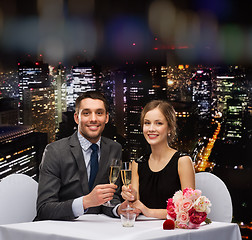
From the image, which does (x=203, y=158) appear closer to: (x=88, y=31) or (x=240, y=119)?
(x=240, y=119)

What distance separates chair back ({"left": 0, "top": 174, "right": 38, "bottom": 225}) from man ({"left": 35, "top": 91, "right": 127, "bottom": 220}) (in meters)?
0.33

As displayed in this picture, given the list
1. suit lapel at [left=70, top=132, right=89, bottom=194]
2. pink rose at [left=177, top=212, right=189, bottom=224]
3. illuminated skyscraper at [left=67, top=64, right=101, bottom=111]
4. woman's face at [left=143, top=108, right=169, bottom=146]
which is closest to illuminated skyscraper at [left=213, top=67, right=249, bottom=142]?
illuminated skyscraper at [left=67, top=64, right=101, bottom=111]

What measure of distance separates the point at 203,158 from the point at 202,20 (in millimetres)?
1476

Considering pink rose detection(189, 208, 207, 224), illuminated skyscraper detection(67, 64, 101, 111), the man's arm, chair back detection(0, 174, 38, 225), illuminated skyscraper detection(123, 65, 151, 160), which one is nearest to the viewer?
pink rose detection(189, 208, 207, 224)

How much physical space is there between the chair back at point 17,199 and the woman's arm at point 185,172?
3.40 ft

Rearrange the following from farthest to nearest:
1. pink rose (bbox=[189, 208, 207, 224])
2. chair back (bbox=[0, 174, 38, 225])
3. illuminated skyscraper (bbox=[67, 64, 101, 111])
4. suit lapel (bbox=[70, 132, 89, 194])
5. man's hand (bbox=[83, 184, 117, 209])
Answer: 1. illuminated skyscraper (bbox=[67, 64, 101, 111])
2. chair back (bbox=[0, 174, 38, 225])
3. suit lapel (bbox=[70, 132, 89, 194])
4. man's hand (bbox=[83, 184, 117, 209])
5. pink rose (bbox=[189, 208, 207, 224])

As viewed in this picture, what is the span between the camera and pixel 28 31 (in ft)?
15.8

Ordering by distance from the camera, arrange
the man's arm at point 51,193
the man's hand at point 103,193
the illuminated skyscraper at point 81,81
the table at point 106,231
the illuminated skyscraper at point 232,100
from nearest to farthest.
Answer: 1. the table at point 106,231
2. the man's hand at point 103,193
3. the man's arm at point 51,193
4. the illuminated skyscraper at point 232,100
5. the illuminated skyscraper at point 81,81

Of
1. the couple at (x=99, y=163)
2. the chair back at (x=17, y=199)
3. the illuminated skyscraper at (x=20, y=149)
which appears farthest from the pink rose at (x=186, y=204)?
the illuminated skyscraper at (x=20, y=149)

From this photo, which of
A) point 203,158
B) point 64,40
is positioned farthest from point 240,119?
point 64,40

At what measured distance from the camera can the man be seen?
2582 millimetres

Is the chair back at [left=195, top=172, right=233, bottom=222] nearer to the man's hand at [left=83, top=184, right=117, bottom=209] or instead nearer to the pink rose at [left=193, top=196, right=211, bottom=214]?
the pink rose at [left=193, top=196, right=211, bottom=214]

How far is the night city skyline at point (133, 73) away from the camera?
454cm

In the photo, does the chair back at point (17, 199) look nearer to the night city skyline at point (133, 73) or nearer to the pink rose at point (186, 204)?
the pink rose at point (186, 204)
